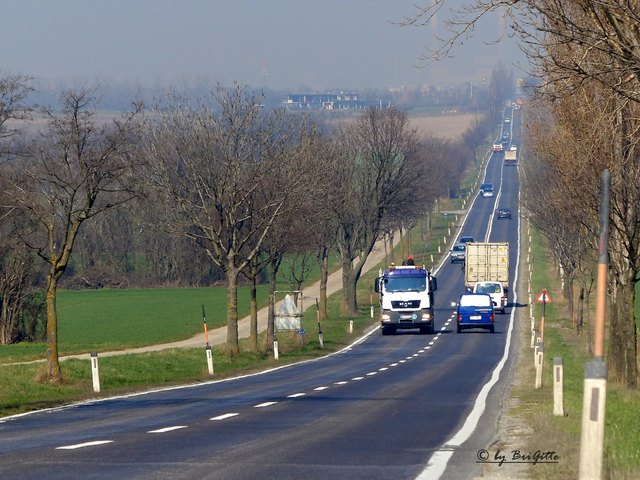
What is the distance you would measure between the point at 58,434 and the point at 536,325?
1928 inches

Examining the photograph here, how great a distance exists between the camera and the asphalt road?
37.5ft

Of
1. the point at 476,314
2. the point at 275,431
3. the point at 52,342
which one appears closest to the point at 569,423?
the point at 275,431

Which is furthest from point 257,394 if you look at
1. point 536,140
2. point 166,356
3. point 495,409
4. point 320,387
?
point 536,140

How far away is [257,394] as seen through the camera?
24.2 meters

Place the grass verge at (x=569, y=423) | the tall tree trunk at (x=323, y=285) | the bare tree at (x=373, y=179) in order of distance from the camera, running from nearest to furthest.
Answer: the grass verge at (x=569, y=423) → the tall tree trunk at (x=323, y=285) → the bare tree at (x=373, y=179)

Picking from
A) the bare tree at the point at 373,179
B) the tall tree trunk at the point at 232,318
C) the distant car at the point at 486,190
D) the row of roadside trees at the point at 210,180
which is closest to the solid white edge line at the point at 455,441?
the row of roadside trees at the point at 210,180

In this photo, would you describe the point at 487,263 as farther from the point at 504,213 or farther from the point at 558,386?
the point at 558,386

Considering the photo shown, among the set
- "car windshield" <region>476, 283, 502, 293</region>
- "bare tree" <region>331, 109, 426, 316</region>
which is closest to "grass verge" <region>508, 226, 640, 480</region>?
"car windshield" <region>476, 283, 502, 293</region>

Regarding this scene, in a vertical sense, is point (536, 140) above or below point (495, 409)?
above

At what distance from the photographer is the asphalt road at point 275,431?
11422mm

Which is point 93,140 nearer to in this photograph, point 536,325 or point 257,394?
point 257,394

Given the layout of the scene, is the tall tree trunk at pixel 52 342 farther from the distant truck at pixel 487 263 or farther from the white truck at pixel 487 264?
the distant truck at pixel 487 263

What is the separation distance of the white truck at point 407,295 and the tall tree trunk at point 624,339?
24141 millimetres

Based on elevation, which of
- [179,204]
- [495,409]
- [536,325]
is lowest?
[536,325]
